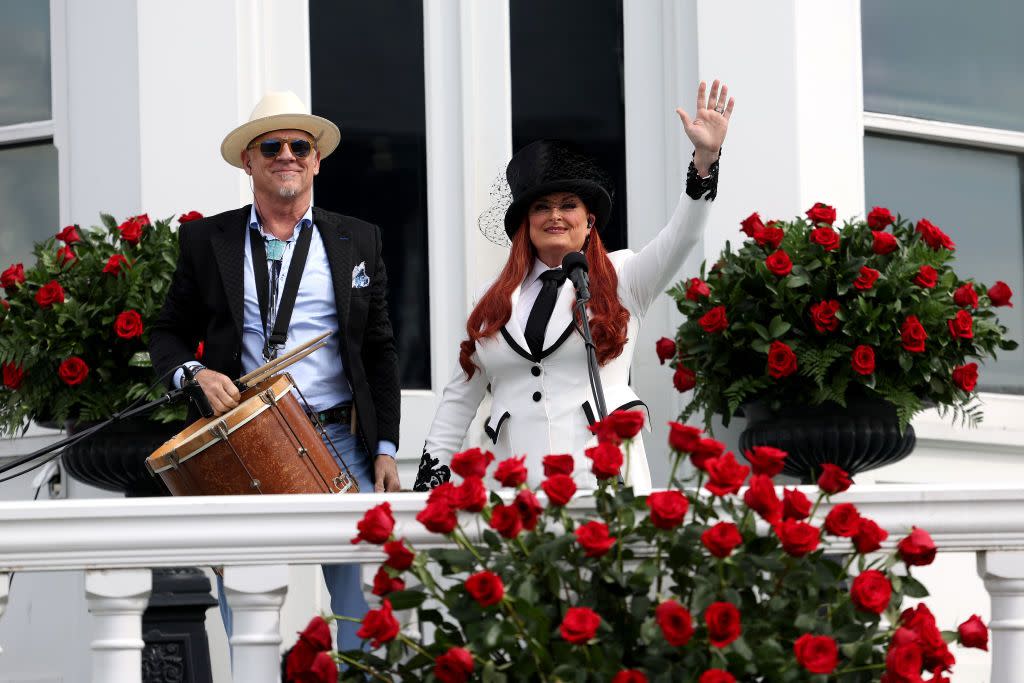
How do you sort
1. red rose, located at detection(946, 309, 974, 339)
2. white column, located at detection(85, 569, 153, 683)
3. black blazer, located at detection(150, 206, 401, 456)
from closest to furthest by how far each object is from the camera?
white column, located at detection(85, 569, 153, 683) < black blazer, located at detection(150, 206, 401, 456) < red rose, located at detection(946, 309, 974, 339)

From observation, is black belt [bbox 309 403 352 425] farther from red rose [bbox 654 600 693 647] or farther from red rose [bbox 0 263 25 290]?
red rose [bbox 654 600 693 647]

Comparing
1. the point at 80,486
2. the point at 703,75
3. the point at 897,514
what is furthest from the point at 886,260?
the point at 80,486

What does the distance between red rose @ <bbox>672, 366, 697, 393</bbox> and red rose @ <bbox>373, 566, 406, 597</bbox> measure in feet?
8.19

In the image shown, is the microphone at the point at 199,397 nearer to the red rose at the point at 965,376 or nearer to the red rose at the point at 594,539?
the red rose at the point at 594,539

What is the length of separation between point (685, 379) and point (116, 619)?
2518mm

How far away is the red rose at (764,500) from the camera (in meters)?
2.85

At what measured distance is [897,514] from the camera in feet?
10.7

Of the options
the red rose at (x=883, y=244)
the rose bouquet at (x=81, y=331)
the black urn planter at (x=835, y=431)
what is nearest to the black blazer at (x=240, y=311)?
the rose bouquet at (x=81, y=331)

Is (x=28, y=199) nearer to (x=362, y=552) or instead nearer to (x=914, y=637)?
(x=362, y=552)

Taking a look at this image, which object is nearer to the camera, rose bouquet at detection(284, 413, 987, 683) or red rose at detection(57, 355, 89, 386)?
rose bouquet at detection(284, 413, 987, 683)

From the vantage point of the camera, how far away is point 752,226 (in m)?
5.35

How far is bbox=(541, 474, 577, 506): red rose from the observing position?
113 inches

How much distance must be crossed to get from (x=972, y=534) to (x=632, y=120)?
3.11 meters

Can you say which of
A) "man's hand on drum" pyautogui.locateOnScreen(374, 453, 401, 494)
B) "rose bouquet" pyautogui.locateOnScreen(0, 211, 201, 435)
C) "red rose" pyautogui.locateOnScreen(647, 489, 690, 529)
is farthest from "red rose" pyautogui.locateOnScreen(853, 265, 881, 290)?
"red rose" pyautogui.locateOnScreen(647, 489, 690, 529)
